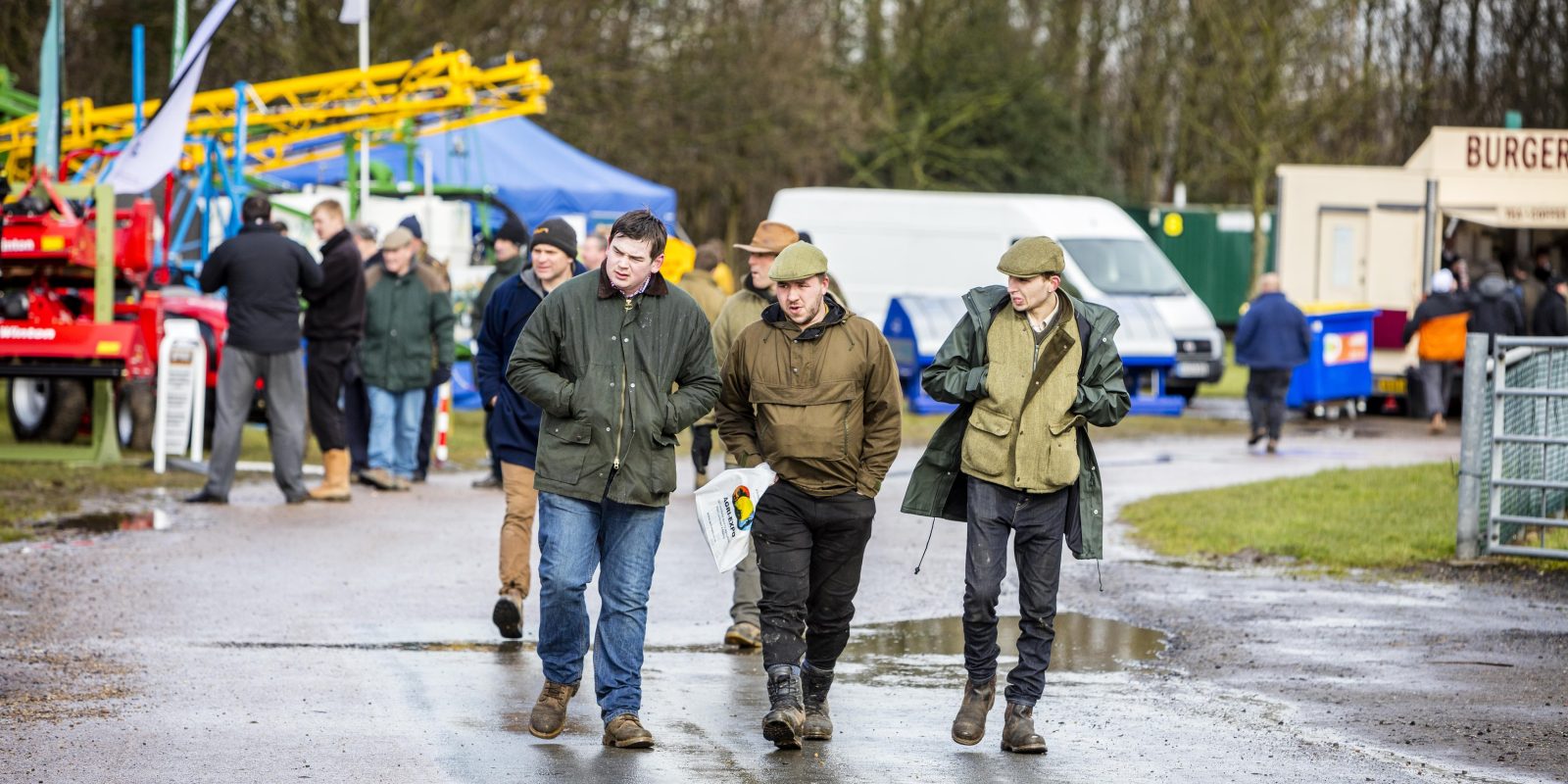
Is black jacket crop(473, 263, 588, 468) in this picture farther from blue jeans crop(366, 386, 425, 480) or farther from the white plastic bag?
blue jeans crop(366, 386, 425, 480)

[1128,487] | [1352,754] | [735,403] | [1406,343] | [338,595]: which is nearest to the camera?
[1352,754]

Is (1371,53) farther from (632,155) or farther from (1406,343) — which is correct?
(1406,343)

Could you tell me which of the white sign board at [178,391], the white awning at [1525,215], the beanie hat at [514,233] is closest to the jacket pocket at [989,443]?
the beanie hat at [514,233]

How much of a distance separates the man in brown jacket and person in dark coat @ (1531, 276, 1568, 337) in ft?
50.1

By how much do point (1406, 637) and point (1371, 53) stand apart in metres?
34.4

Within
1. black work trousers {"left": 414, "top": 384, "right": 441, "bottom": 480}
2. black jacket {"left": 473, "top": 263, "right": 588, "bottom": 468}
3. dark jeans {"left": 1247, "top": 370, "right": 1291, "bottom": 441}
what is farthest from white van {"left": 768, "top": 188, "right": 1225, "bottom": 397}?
black jacket {"left": 473, "top": 263, "right": 588, "bottom": 468}

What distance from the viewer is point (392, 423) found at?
600 inches

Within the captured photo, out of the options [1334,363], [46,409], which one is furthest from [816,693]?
[1334,363]

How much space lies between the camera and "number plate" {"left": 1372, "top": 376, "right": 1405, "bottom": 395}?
24097 millimetres

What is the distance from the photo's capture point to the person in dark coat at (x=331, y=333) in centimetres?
1407

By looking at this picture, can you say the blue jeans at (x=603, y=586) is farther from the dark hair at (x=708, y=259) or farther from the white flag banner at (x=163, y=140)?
the white flag banner at (x=163, y=140)

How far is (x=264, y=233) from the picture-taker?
13.8 meters

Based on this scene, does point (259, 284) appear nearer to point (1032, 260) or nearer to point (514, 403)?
point (514, 403)

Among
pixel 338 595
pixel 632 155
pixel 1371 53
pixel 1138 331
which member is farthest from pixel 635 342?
pixel 1371 53
